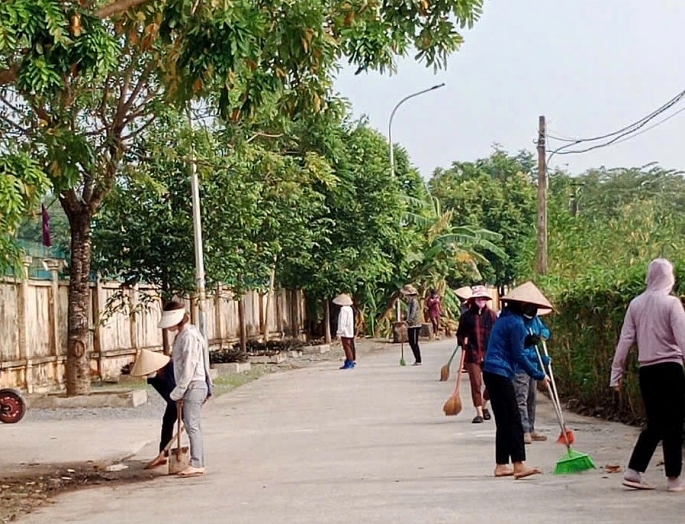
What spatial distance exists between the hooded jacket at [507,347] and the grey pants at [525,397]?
28.9 inches

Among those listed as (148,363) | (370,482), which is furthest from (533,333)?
(148,363)

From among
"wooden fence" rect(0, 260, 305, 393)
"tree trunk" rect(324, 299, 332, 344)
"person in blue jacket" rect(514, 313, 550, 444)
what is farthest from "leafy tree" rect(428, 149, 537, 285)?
"person in blue jacket" rect(514, 313, 550, 444)

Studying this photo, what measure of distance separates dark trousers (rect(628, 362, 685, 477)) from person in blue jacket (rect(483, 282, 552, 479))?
1.26 m

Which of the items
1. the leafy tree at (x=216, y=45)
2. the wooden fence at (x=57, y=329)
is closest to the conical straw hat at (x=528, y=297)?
the leafy tree at (x=216, y=45)

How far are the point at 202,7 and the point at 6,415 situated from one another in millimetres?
9023

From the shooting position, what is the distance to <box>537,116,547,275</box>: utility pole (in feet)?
92.0

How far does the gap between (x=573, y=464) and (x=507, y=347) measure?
3.93ft

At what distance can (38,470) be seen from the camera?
43.9 feet

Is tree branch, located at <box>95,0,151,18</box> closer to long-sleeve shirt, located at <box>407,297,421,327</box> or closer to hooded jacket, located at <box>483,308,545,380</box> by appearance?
hooded jacket, located at <box>483,308,545,380</box>

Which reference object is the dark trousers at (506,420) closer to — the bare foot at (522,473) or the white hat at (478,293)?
the bare foot at (522,473)

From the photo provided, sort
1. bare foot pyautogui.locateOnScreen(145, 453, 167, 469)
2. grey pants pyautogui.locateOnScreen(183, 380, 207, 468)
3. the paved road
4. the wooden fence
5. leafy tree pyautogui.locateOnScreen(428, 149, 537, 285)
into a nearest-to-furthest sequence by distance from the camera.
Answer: the paved road, grey pants pyautogui.locateOnScreen(183, 380, 207, 468), bare foot pyautogui.locateOnScreen(145, 453, 167, 469), the wooden fence, leafy tree pyautogui.locateOnScreen(428, 149, 537, 285)

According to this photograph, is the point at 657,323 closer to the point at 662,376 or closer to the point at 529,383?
the point at 662,376

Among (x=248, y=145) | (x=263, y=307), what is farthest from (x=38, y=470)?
(x=263, y=307)

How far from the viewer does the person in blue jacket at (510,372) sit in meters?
10.9
